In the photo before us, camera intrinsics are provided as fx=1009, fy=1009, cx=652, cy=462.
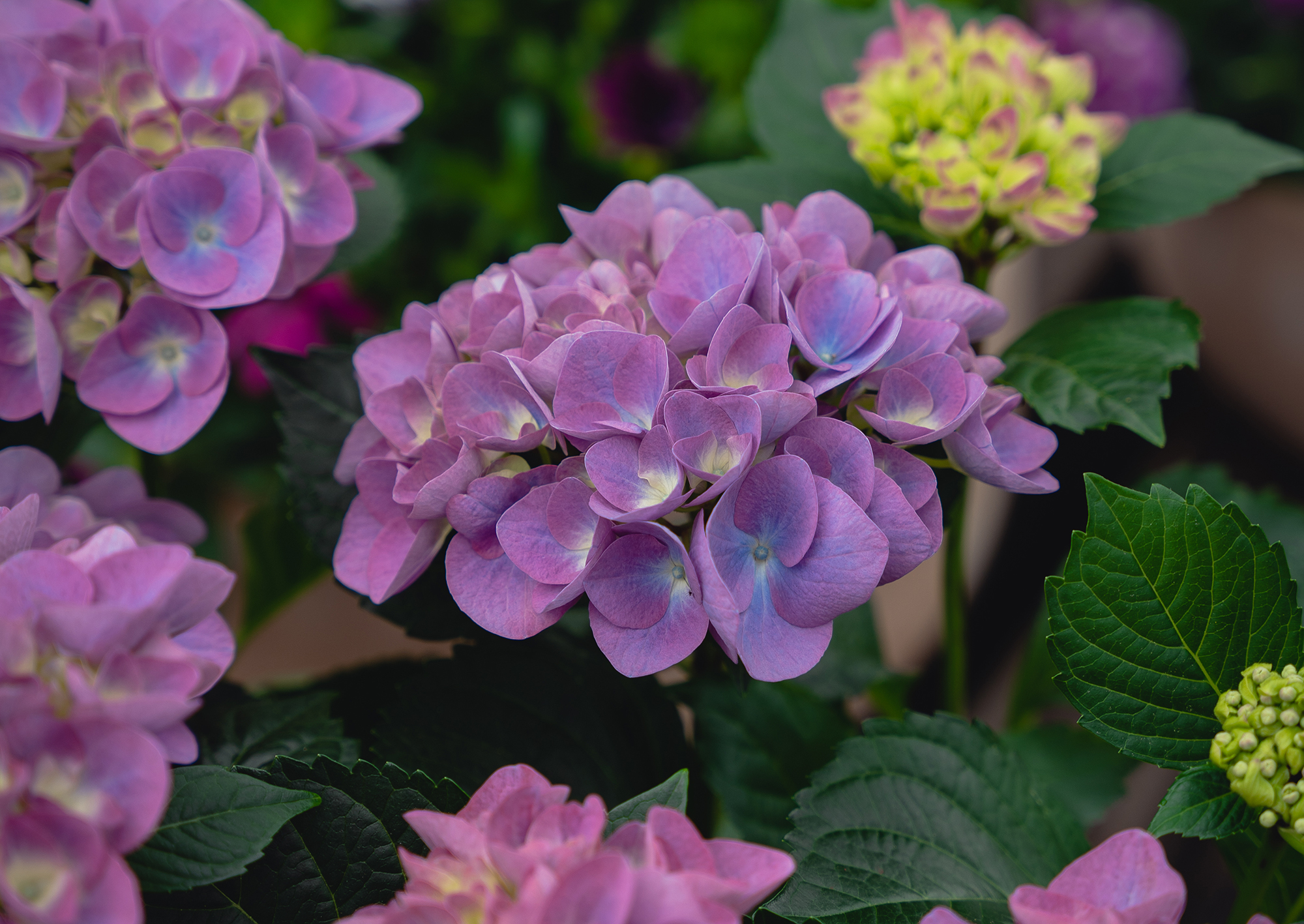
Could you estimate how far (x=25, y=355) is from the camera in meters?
0.52

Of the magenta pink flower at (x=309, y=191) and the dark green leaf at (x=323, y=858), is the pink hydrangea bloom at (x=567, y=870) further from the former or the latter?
the magenta pink flower at (x=309, y=191)


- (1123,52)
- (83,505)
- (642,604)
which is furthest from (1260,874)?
(1123,52)

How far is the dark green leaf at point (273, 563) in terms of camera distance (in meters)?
0.83

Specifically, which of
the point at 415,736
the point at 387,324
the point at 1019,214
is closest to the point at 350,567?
the point at 415,736

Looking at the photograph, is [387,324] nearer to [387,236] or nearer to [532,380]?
[387,236]

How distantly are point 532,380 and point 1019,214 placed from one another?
0.31 m

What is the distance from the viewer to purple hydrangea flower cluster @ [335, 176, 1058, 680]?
15.5 inches

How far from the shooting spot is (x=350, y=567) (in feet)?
1.59

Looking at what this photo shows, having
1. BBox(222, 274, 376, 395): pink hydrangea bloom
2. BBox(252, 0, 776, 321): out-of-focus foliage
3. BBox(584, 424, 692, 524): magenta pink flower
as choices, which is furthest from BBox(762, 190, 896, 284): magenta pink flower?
BBox(252, 0, 776, 321): out-of-focus foliage

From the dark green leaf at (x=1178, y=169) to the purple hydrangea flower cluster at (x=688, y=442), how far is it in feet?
0.91

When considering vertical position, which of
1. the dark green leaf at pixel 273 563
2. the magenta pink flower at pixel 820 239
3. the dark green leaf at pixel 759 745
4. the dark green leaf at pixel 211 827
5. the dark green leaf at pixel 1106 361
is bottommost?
the dark green leaf at pixel 273 563

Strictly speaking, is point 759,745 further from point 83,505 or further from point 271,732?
point 83,505

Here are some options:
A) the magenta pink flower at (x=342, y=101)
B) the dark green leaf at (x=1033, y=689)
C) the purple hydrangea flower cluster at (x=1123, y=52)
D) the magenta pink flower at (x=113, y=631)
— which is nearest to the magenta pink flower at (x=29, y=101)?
the magenta pink flower at (x=342, y=101)

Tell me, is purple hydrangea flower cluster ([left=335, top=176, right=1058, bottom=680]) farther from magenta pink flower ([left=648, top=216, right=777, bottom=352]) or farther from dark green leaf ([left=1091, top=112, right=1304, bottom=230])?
dark green leaf ([left=1091, top=112, right=1304, bottom=230])
